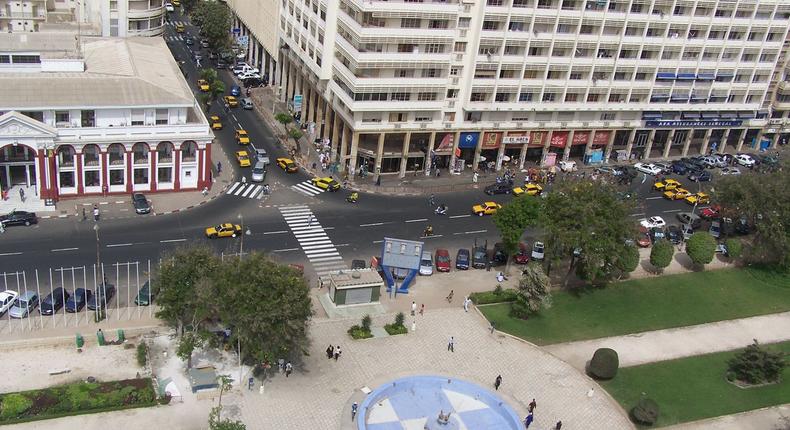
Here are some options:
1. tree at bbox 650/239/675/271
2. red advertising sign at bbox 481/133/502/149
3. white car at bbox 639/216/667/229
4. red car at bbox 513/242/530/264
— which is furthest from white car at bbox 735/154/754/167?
red car at bbox 513/242/530/264

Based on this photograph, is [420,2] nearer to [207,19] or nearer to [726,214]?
[726,214]

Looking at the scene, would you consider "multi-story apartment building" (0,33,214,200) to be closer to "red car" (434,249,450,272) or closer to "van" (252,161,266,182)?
"van" (252,161,266,182)

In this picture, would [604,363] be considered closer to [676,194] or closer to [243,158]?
[676,194]

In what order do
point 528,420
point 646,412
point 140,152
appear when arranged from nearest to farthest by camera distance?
point 528,420 < point 646,412 < point 140,152

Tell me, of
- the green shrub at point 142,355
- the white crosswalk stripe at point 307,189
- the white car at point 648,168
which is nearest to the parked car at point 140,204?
the white crosswalk stripe at point 307,189

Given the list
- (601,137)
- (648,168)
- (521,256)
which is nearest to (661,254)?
(521,256)

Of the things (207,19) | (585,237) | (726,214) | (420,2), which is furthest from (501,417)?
(207,19)
